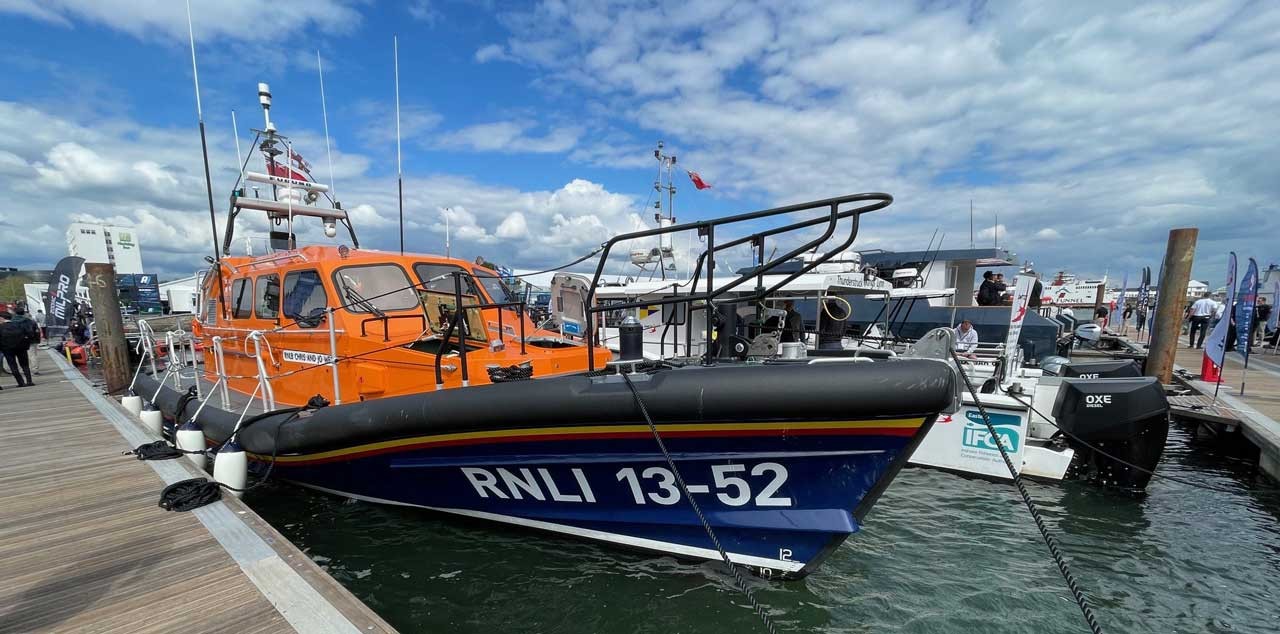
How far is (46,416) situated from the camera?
21.9ft

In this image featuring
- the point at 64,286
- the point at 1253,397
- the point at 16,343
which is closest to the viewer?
the point at 1253,397

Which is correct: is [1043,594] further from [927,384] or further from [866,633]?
[927,384]

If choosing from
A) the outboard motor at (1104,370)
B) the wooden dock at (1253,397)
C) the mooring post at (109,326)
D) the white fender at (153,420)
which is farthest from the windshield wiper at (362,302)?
the wooden dock at (1253,397)

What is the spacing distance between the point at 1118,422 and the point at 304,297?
24.5ft

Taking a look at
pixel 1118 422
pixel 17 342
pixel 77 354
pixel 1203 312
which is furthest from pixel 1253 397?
pixel 77 354

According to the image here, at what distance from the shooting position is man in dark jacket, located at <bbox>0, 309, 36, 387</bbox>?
30.5 ft

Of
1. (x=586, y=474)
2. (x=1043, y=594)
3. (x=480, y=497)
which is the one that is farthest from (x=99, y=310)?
(x=1043, y=594)

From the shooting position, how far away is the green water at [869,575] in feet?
10.1

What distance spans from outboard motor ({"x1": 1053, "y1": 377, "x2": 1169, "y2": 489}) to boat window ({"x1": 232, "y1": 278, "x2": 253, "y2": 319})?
797 centimetres

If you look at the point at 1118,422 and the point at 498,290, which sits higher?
the point at 498,290

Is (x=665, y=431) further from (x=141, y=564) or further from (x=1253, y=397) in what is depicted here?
(x=1253, y=397)

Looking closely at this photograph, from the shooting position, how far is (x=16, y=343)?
9.41 meters

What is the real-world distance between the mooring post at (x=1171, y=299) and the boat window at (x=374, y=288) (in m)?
10.1

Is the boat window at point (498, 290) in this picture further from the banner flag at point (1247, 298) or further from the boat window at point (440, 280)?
the banner flag at point (1247, 298)
